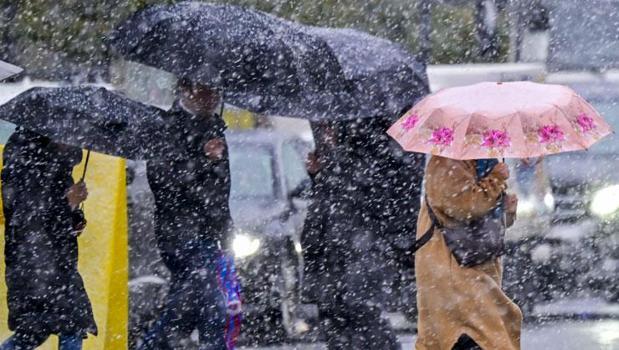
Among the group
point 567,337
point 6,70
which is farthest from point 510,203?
point 567,337

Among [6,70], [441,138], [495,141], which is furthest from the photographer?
[6,70]

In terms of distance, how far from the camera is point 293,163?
11336mm

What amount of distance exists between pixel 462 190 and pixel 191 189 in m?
1.63

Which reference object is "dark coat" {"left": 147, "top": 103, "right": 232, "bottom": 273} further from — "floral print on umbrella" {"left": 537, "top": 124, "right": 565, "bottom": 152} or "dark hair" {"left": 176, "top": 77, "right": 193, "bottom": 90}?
"floral print on umbrella" {"left": 537, "top": 124, "right": 565, "bottom": 152}

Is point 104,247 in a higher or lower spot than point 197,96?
lower

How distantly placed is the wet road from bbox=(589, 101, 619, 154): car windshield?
7.19 ft

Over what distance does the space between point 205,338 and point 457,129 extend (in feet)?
6.20

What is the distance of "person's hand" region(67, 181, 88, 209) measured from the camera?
754 centimetres

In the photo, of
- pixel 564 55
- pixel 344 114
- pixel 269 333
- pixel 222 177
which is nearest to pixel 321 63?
pixel 344 114

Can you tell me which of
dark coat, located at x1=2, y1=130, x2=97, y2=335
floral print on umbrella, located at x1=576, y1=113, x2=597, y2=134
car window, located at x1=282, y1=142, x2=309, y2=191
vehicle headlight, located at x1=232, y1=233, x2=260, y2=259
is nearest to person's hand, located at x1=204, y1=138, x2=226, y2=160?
dark coat, located at x1=2, y1=130, x2=97, y2=335

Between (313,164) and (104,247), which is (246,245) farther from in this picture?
(104,247)

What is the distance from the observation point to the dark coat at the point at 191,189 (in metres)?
7.73

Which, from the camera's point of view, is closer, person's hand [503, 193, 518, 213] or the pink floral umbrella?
the pink floral umbrella

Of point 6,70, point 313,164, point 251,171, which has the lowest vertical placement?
point 251,171
